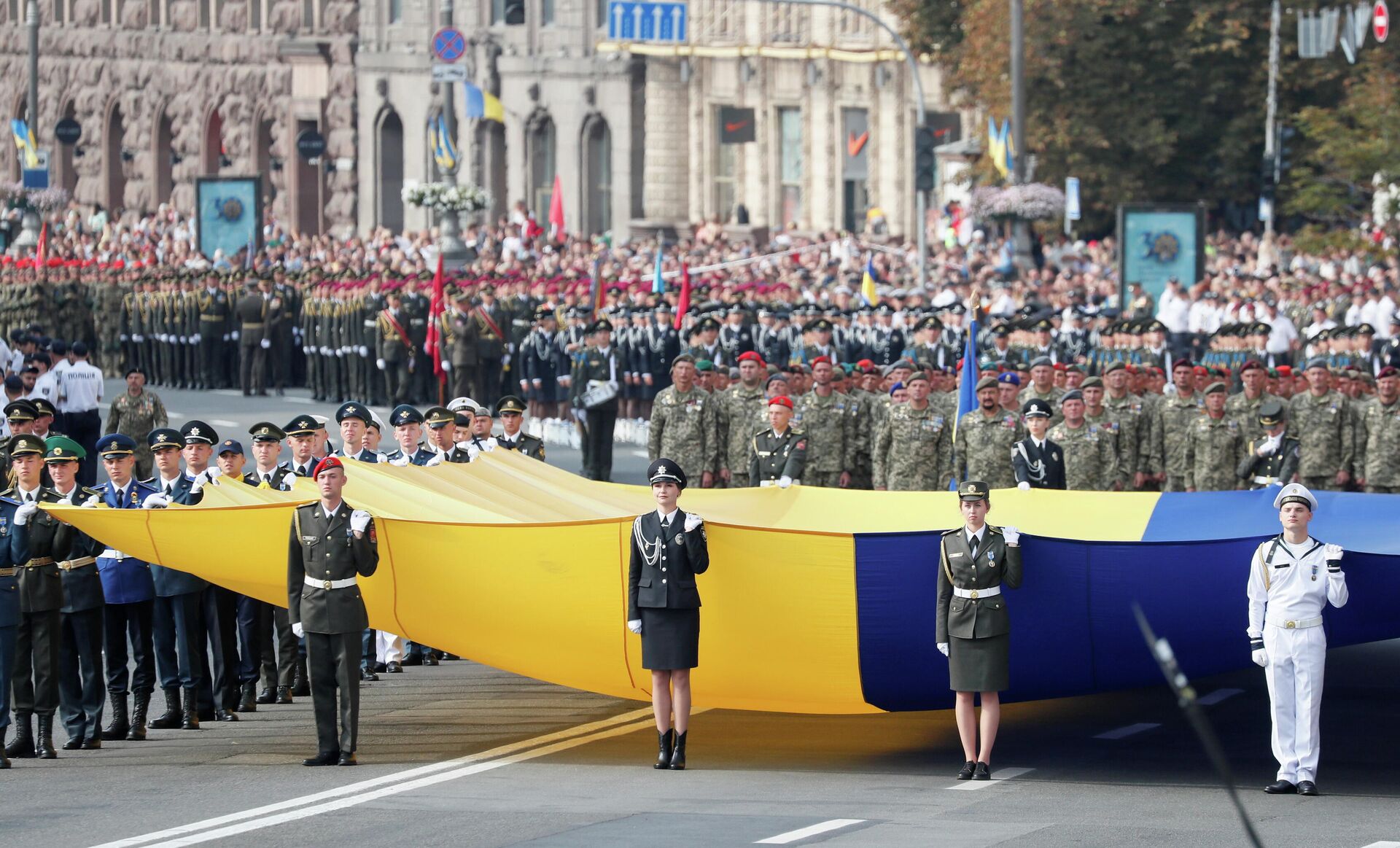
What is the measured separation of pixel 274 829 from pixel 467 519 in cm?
325

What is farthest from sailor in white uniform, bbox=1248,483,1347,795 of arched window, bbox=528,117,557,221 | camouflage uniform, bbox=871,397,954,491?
arched window, bbox=528,117,557,221

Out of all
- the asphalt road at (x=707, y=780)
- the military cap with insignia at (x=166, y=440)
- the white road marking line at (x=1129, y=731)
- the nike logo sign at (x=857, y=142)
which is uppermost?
the nike logo sign at (x=857, y=142)

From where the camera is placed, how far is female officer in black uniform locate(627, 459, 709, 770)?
42.0 ft

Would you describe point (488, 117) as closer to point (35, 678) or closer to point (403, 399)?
point (403, 399)

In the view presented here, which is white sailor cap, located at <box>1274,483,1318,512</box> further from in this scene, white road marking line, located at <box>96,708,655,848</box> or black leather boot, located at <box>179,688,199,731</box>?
black leather boot, located at <box>179,688,199,731</box>

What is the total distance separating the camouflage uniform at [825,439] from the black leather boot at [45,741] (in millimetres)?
7904

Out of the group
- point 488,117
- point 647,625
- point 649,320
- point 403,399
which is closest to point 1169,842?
point 647,625

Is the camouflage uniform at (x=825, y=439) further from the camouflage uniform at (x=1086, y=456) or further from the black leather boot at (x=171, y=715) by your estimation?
the black leather boot at (x=171, y=715)

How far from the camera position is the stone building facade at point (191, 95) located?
2507 inches

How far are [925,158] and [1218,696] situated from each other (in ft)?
63.9

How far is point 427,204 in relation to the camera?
41031 mm

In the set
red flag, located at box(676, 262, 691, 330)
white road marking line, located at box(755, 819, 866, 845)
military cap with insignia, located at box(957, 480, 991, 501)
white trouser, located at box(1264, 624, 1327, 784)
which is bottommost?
white road marking line, located at box(755, 819, 866, 845)

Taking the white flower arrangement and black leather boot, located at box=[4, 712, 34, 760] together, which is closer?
black leather boot, located at box=[4, 712, 34, 760]

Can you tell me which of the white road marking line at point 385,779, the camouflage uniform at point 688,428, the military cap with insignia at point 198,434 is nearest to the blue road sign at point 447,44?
the camouflage uniform at point 688,428
